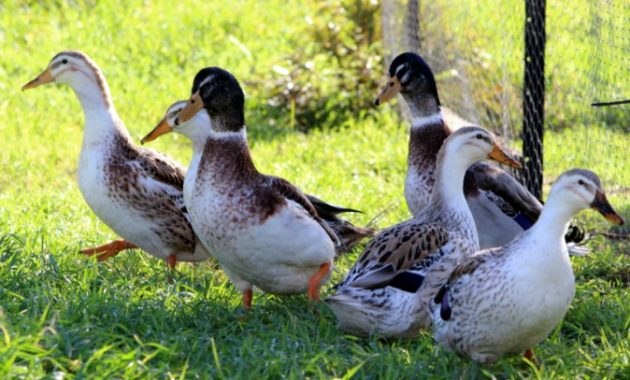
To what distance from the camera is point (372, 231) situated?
22.1 ft

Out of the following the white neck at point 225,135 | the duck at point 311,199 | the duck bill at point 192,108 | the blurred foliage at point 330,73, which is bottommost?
the blurred foliage at point 330,73

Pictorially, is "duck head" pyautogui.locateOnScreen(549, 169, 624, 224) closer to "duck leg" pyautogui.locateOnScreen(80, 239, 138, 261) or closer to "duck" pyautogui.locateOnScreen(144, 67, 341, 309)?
"duck" pyautogui.locateOnScreen(144, 67, 341, 309)

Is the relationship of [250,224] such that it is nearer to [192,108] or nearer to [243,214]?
[243,214]

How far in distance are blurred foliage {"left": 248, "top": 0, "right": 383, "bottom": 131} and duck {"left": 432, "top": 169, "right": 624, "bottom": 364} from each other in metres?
6.45

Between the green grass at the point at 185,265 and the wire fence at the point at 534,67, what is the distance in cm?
14

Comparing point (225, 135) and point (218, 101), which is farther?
point (218, 101)

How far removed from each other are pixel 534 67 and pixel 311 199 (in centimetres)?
212

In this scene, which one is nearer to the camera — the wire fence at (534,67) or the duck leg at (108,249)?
the duck leg at (108,249)

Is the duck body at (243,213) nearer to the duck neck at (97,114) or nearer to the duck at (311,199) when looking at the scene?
the duck at (311,199)

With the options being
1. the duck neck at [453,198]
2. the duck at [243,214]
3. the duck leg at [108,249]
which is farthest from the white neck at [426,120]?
the duck leg at [108,249]

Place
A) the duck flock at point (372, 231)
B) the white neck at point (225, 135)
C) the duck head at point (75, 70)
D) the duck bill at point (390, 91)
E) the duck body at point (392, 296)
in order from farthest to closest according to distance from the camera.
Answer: the duck bill at point (390, 91), the duck head at point (75, 70), the white neck at point (225, 135), the duck body at point (392, 296), the duck flock at point (372, 231)

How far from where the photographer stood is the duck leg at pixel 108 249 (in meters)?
6.74

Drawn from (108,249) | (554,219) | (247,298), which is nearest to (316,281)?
(247,298)

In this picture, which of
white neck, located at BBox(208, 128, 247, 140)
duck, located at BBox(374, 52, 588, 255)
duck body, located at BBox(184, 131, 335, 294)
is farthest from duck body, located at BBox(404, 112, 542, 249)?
white neck, located at BBox(208, 128, 247, 140)
